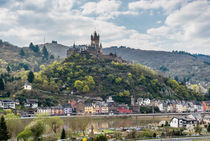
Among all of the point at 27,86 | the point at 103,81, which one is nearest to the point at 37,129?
the point at 27,86

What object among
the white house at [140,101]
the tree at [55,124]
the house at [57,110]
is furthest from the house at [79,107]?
the tree at [55,124]

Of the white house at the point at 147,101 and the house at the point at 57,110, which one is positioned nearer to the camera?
the house at the point at 57,110

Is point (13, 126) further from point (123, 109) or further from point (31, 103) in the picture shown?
point (123, 109)

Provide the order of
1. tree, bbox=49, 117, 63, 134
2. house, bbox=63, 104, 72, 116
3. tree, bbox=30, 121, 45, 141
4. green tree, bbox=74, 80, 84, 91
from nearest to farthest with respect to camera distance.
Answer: tree, bbox=30, 121, 45, 141
tree, bbox=49, 117, 63, 134
house, bbox=63, 104, 72, 116
green tree, bbox=74, 80, 84, 91

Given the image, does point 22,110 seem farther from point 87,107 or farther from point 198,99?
Result: point 198,99

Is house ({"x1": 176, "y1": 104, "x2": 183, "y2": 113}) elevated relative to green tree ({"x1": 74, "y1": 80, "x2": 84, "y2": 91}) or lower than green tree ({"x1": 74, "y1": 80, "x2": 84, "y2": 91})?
lower

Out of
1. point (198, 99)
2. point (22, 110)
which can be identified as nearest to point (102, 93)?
point (22, 110)

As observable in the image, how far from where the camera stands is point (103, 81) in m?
146

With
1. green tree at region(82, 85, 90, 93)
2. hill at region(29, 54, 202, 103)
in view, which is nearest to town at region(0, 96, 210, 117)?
green tree at region(82, 85, 90, 93)

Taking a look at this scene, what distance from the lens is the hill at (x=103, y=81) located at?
133m

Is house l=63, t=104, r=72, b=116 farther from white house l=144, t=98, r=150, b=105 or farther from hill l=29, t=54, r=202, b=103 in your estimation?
white house l=144, t=98, r=150, b=105

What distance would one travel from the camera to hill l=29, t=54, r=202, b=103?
437 feet

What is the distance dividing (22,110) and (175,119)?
183 feet

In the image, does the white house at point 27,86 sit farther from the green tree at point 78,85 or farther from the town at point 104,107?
the green tree at point 78,85
